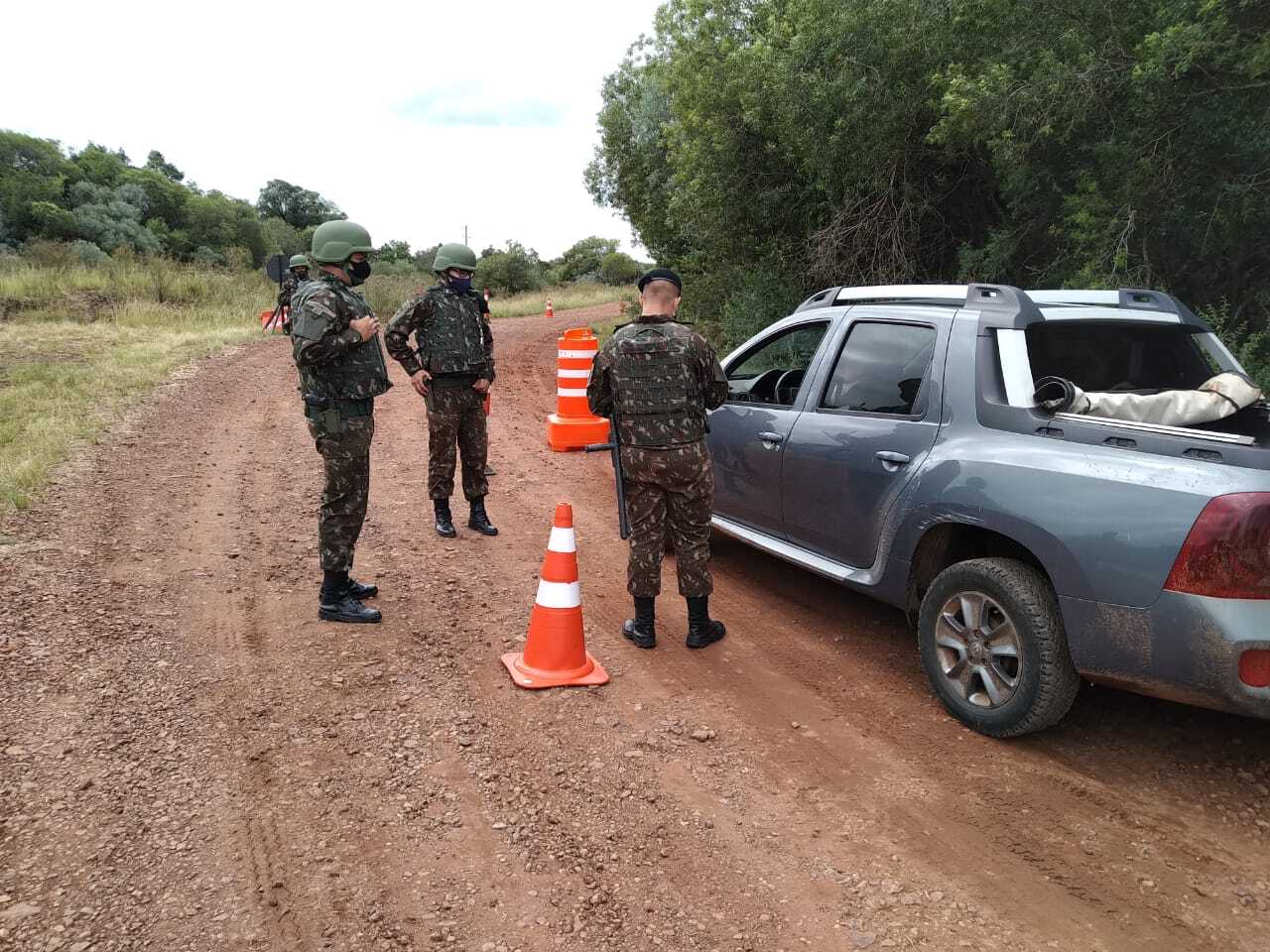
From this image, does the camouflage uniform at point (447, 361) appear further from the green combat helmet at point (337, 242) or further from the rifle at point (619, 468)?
the rifle at point (619, 468)

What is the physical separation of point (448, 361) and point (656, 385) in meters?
2.40

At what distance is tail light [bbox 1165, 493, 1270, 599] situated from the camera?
9.43 ft

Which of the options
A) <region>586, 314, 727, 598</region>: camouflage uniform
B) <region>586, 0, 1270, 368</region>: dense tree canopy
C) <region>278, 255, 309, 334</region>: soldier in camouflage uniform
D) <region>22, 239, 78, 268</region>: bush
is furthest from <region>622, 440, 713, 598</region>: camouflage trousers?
<region>22, 239, 78, 268</region>: bush

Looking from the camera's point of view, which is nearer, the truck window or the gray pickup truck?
the gray pickup truck

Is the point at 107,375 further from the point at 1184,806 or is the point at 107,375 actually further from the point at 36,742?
the point at 1184,806

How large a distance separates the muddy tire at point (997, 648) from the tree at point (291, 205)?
2707 inches

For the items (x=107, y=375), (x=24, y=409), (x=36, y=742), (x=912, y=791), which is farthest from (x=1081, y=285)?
(x=107, y=375)

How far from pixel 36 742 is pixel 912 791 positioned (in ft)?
11.1

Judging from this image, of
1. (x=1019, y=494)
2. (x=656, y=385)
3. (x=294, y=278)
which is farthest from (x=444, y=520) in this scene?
(x=294, y=278)

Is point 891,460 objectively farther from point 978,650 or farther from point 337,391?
point 337,391

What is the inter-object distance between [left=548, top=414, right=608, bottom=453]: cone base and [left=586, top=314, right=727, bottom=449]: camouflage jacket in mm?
4453

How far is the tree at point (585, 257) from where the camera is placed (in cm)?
5469

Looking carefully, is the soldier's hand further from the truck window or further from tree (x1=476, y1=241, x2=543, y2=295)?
tree (x1=476, y1=241, x2=543, y2=295)

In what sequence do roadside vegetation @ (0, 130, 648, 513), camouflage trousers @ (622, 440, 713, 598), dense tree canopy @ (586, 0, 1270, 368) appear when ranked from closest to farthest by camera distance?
camouflage trousers @ (622, 440, 713, 598) → dense tree canopy @ (586, 0, 1270, 368) → roadside vegetation @ (0, 130, 648, 513)
